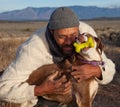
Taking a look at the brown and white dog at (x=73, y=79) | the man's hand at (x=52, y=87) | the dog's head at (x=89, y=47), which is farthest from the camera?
the man's hand at (x=52, y=87)

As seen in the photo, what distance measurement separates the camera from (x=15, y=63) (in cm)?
623

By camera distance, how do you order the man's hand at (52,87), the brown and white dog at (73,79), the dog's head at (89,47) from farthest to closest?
the man's hand at (52,87), the brown and white dog at (73,79), the dog's head at (89,47)

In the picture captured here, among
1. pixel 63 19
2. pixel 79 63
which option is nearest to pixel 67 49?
pixel 79 63

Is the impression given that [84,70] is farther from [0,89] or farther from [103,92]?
[103,92]

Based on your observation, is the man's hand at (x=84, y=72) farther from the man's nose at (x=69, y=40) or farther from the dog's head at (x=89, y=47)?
the man's nose at (x=69, y=40)

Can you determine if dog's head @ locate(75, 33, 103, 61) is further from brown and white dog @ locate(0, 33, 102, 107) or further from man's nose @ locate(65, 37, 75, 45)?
man's nose @ locate(65, 37, 75, 45)

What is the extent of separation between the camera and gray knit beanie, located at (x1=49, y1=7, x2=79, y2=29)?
609 cm

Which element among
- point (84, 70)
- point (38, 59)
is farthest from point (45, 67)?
point (84, 70)

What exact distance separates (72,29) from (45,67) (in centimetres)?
64

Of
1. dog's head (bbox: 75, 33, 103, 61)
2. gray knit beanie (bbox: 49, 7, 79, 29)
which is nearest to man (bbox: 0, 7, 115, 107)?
gray knit beanie (bbox: 49, 7, 79, 29)

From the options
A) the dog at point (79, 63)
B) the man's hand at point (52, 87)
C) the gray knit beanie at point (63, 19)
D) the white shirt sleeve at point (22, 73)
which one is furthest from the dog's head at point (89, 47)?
the white shirt sleeve at point (22, 73)

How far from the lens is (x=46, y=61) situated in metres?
6.32

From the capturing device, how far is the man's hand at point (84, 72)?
6.09 metres

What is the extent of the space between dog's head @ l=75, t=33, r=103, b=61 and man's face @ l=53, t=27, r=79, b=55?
116mm
